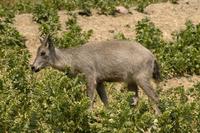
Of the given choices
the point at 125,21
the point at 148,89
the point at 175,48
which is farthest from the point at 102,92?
the point at 125,21

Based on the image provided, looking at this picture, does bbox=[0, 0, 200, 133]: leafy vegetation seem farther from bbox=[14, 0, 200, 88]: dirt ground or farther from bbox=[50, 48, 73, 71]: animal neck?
bbox=[14, 0, 200, 88]: dirt ground

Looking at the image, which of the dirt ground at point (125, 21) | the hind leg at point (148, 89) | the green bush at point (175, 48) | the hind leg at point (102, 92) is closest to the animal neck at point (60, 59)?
the hind leg at point (102, 92)

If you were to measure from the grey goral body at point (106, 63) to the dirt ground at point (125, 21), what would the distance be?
3592 mm

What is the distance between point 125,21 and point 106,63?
7667 millimetres

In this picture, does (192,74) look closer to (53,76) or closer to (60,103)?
(53,76)

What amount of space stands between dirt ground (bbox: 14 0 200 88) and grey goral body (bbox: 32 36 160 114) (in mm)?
3592

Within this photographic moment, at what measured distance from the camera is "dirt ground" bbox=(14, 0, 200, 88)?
19609 millimetres

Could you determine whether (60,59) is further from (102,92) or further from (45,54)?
(102,92)

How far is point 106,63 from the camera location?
13.9 m

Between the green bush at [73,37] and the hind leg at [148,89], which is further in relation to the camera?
the green bush at [73,37]

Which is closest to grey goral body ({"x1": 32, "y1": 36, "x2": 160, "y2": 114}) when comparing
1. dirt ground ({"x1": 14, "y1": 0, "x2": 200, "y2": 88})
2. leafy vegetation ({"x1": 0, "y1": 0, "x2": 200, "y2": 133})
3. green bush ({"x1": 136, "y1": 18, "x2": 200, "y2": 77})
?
leafy vegetation ({"x1": 0, "y1": 0, "x2": 200, "y2": 133})

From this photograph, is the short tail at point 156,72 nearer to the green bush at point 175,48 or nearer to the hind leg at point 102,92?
the hind leg at point 102,92

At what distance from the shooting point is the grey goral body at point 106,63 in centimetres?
1355

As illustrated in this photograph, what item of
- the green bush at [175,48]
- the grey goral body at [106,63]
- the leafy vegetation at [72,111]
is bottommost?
the green bush at [175,48]
